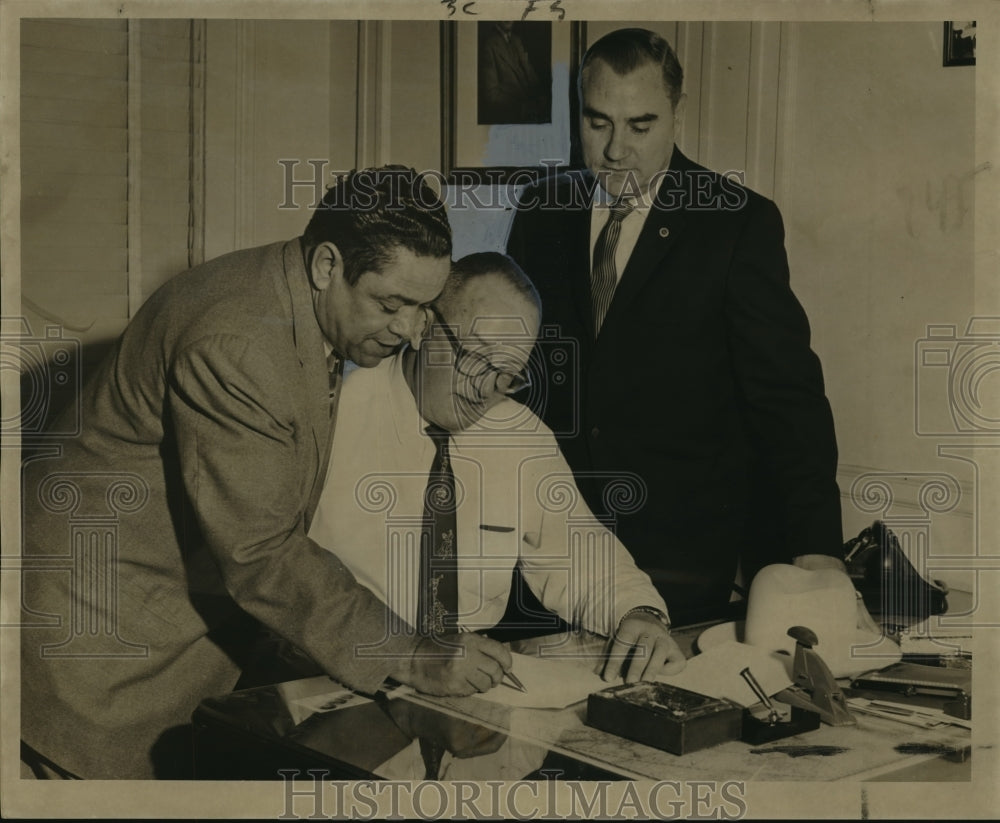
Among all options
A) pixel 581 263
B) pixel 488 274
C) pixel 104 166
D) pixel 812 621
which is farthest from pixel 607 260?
pixel 104 166

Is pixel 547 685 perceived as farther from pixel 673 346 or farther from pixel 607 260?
pixel 607 260

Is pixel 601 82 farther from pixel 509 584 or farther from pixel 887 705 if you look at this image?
pixel 887 705

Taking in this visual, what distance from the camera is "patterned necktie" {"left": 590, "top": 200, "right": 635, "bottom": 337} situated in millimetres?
2740

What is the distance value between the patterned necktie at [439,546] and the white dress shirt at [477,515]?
2cm

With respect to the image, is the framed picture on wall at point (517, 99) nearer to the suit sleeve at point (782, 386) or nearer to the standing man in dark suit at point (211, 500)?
the standing man in dark suit at point (211, 500)

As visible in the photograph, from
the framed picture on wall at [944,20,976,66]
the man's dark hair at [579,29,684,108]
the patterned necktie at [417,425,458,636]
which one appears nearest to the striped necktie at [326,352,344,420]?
the patterned necktie at [417,425,458,636]

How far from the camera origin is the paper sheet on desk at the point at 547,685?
2.35m

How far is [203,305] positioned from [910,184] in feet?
5.67

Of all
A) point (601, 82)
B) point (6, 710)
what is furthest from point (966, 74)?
point (6, 710)

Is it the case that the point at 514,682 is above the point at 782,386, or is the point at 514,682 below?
below

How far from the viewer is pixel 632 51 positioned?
2703mm

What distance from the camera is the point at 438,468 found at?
2.71m

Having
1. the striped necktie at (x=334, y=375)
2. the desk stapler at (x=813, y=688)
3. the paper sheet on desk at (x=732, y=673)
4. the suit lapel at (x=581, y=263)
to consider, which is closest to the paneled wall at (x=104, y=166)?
the striped necktie at (x=334, y=375)

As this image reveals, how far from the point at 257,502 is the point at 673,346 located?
1.06 meters
